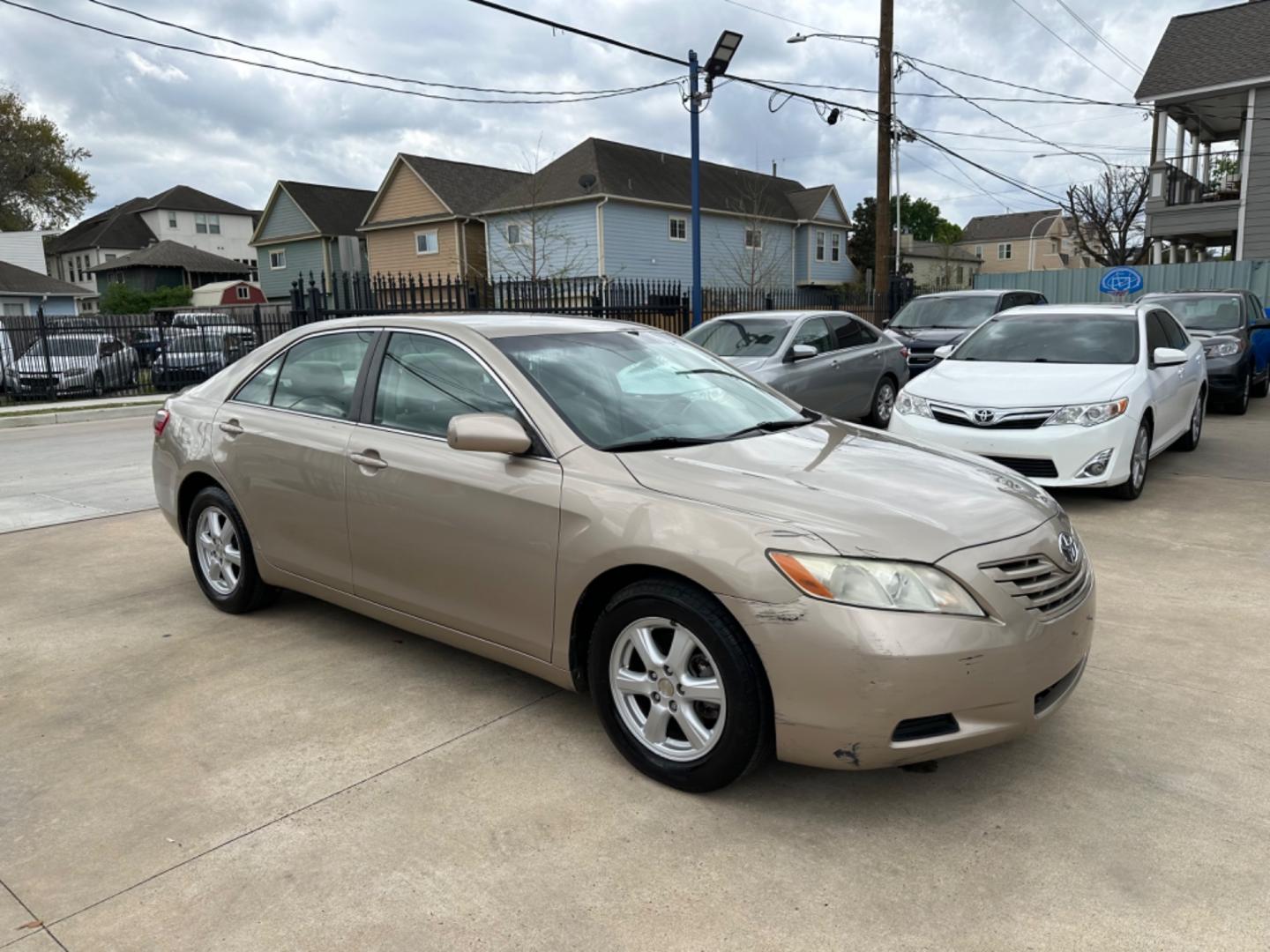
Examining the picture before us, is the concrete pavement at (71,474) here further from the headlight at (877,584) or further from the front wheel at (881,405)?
the front wheel at (881,405)

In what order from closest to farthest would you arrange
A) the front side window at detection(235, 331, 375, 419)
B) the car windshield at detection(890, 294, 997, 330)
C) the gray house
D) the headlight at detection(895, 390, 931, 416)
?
1. the front side window at detection(235, 331, 375, 419)
2. the headlight at detection(895, 390, 931, 416)
3. the car windshield at detection(890, 294, 997, 330)
4. the gray house

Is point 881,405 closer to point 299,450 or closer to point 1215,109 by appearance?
point 299,450

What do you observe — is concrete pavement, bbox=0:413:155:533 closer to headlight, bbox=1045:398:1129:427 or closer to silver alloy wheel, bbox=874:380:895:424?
headlight, bbox=1045:398:1129:427

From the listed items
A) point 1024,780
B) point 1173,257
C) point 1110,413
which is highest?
point 1173,257

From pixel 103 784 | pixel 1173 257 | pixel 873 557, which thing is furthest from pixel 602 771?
pixel 1173 257

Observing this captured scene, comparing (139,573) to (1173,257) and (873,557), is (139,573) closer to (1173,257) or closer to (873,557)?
(873,557)

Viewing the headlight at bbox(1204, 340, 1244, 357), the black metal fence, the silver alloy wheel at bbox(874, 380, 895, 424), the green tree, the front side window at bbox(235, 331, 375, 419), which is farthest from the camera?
the green tree

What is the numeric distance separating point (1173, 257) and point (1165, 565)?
31.6 m

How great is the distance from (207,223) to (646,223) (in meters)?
42.7

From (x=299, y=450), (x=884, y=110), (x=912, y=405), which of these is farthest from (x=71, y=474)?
(x=884, y=110)

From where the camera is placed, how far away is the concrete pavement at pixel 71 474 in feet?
25.3

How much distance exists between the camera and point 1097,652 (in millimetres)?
4312

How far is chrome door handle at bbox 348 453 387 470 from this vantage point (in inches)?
154

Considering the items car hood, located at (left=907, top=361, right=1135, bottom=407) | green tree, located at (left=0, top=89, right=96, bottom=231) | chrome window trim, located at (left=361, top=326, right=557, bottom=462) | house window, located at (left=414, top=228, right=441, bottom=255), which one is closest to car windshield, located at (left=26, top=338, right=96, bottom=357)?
car hood, located at (left=907, top=361, right=1135, bottom=407)
